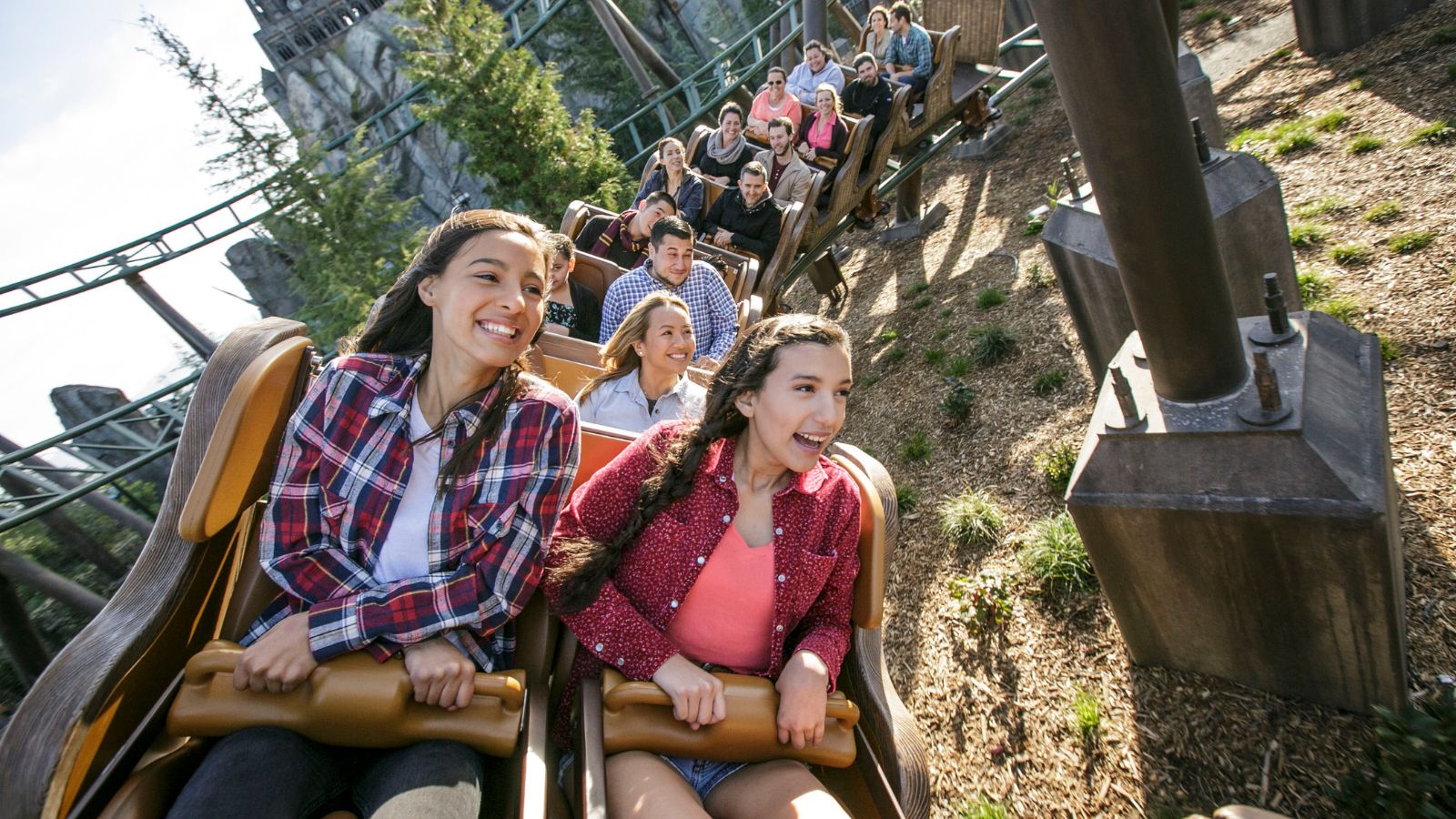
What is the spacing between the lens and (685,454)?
1.65m

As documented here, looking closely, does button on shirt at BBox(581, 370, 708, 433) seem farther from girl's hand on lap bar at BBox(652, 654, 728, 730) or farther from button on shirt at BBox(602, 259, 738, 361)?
girl's hand on lap bar at BBox(652, 654, 728, 730)

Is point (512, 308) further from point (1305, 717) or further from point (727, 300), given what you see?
point (727, 300)

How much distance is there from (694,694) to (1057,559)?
1950mm

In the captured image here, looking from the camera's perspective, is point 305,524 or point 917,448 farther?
point 917,448

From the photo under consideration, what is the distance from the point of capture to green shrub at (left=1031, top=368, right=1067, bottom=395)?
4.11m

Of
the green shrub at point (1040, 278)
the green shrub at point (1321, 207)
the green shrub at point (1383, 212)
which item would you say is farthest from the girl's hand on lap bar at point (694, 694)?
the green shrub at point (1040, 278)

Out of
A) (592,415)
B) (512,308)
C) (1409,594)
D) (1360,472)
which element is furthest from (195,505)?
(1409,594)

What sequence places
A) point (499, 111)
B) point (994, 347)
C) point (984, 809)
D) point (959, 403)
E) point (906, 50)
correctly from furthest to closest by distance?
point (499, 111)
point (906, 50)
point (994, 347)
point (959, 403)
point (984, 809)

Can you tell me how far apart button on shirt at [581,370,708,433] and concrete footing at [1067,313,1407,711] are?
55.0 inches

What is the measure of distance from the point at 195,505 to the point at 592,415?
1601mm

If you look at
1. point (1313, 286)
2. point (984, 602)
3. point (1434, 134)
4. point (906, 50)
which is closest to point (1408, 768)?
point (984, 602)

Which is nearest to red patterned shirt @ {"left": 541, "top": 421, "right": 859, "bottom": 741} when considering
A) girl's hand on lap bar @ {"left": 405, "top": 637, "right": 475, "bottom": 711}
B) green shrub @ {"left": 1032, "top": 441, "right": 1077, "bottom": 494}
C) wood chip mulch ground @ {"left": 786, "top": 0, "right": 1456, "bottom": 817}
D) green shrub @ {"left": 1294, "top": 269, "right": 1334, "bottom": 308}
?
girl's hand on lap bar @ {"left": 405, "top": 637, "right": 475, "bottom": 711}

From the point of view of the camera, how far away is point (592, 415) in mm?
2939

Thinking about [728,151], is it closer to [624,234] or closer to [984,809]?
[624,234]
